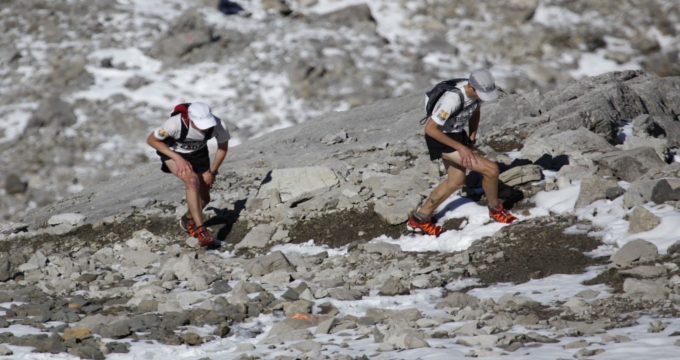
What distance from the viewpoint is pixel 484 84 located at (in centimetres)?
665

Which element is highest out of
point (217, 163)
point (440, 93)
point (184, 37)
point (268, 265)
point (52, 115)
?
point (440, 93)

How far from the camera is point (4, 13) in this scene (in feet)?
75.4

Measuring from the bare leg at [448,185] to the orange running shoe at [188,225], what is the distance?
281 cm

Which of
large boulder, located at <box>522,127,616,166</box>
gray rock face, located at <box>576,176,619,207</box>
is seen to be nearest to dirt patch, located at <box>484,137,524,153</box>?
large boulder, located at <box>522,127,616,166</box>

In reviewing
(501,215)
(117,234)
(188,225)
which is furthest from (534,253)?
(117,234)

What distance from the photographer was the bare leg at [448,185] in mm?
7262

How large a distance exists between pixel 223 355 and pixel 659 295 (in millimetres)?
3255

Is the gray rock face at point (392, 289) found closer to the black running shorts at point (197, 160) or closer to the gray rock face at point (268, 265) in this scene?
the gray rock face at point (268, 265)

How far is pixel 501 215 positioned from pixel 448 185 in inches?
26.7

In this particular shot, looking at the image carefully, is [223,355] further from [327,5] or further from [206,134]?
[327,5]

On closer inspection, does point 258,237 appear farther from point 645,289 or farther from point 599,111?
point 599,111

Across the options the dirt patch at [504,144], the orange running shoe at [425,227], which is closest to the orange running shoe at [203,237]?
the orange running shoe at [425,227]

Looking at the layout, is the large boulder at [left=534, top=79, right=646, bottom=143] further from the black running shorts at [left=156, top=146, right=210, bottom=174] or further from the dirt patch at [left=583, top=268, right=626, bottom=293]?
the black running shorts at [left=156, top=146, right=210, bottom=174]

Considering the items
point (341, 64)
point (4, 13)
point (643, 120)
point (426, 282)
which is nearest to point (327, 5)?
point (341, 64)
